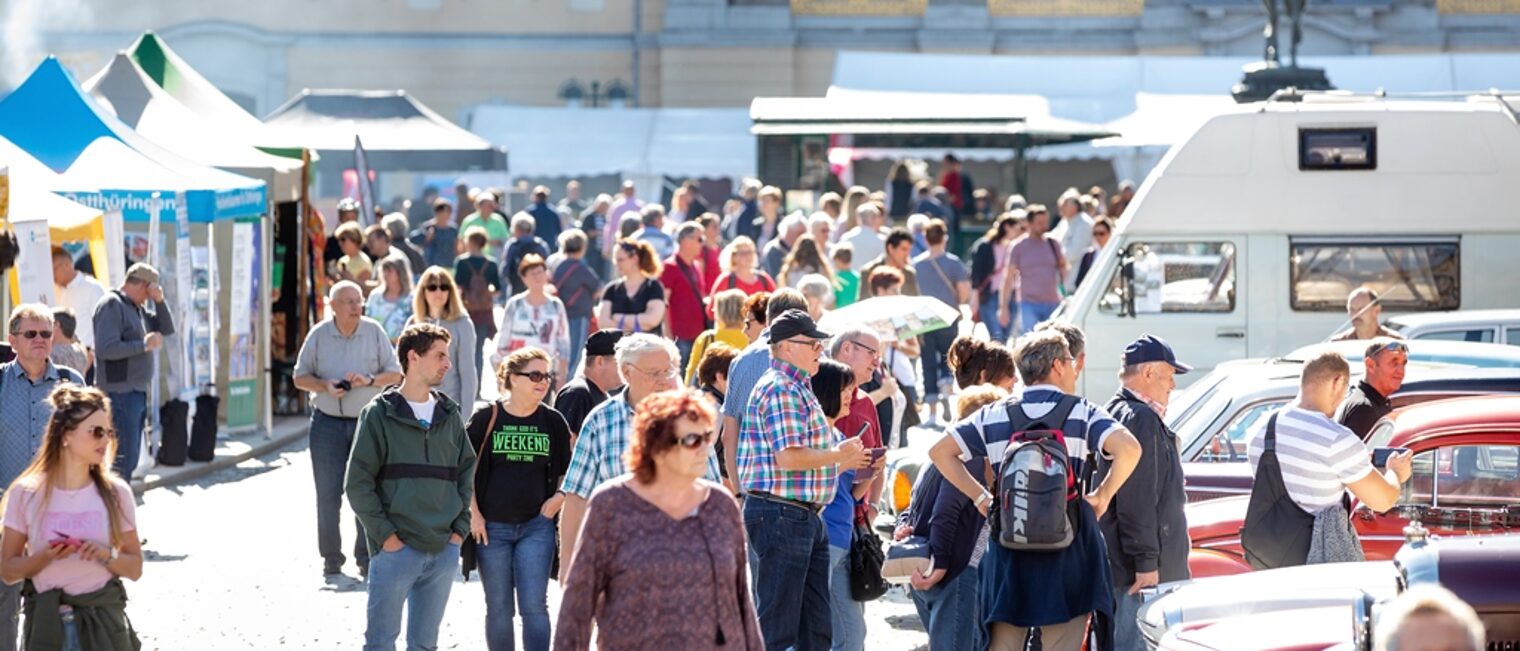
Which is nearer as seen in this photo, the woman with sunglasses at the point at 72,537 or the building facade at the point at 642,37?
the woman with sunglasses at the point at 72,537

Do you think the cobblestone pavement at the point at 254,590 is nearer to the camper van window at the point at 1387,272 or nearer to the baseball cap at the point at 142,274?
the baseball cap at the point at 142,274

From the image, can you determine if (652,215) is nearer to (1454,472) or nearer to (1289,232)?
(1289,232)

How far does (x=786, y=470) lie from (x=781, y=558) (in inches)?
13.4

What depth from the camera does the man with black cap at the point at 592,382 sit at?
9.46 meters

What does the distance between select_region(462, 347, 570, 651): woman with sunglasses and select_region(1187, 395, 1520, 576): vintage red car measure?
2794mm

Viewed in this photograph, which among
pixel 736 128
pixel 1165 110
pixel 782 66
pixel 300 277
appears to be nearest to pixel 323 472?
A: pixel 300 277

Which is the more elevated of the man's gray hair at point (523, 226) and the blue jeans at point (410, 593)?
the man's gray hair at point (523, 226)

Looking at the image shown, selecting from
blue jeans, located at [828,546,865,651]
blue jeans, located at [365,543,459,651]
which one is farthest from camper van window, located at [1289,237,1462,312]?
blue jeans, located at [365,543,459,651]

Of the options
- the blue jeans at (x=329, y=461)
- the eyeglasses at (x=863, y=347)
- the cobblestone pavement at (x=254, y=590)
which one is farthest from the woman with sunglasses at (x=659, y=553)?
the blue jeans at (x=329, y=461)

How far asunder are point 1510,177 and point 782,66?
34.7m

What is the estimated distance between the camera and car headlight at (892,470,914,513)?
10.8 m

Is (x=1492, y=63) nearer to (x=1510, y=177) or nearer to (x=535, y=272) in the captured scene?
(x=1510, y=177)

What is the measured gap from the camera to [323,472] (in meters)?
11.9

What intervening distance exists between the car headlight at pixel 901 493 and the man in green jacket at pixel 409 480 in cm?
264
